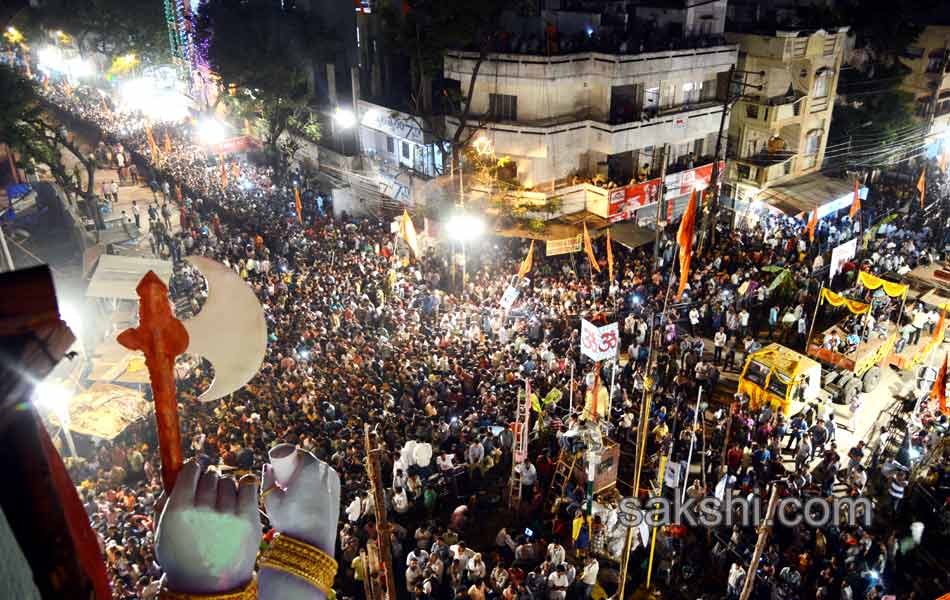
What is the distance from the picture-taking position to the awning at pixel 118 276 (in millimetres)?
16125

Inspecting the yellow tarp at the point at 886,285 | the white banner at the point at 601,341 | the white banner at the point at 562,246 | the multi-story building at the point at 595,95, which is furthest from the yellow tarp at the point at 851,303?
the multi-story building at the point at 595,95

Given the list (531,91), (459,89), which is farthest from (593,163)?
(459,89)

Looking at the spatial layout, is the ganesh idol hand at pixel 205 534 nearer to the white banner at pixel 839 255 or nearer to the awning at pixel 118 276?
the awning at pixel 118 276

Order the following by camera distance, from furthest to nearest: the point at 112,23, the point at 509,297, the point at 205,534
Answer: the point at 112,23 < the point at 509,297 < the point at 205,534

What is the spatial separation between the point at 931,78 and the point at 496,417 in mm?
36150

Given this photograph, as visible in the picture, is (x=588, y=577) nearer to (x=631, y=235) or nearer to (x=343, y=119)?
(x=631, y=235)

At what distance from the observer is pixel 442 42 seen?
27.1 metres

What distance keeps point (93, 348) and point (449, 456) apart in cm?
998

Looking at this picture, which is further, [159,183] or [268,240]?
[159,183]

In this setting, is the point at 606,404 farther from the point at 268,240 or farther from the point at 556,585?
the point at 268,240

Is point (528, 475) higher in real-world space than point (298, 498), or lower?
lower

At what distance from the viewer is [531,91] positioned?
2739cm

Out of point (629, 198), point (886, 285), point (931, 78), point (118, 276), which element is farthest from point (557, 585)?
point (931, 78)

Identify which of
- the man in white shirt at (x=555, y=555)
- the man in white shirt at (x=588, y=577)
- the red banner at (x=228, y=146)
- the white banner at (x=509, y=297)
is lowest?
the man in white shirt at (x=588, y=577)
